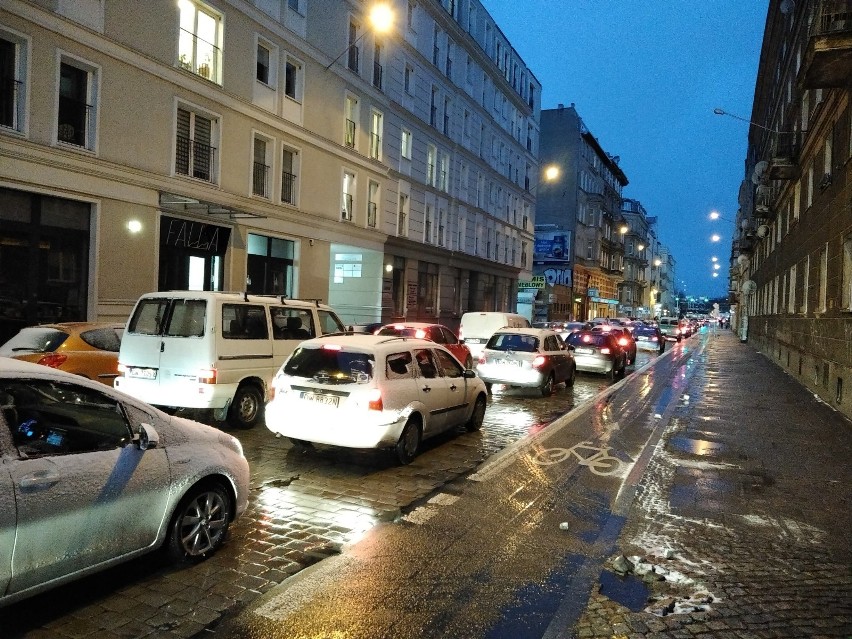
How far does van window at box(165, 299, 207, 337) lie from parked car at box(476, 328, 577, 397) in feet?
24.5

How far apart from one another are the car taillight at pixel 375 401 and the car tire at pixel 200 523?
2.50m

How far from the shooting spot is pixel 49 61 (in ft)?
46.1

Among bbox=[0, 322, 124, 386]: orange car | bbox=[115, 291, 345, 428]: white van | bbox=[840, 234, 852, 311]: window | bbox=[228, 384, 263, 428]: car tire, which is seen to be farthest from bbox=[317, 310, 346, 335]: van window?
bbox=[840, 234, 852, 311]: window

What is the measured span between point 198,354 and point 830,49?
1308 cm

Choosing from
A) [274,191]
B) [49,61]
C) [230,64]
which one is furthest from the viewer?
[274,191]

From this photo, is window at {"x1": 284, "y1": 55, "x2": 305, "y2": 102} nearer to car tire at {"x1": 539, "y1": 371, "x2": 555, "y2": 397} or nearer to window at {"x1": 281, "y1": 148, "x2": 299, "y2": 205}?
window at {"x1": 281, "y1": 148, "x2": 299, "y2": 205}

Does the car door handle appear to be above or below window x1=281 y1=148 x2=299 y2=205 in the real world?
below

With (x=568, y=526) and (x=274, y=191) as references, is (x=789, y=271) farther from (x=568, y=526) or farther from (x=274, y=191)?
(x=568, y=526)

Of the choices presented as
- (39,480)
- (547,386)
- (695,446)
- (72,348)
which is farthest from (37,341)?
(695,446)

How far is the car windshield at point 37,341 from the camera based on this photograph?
9775 millimetres

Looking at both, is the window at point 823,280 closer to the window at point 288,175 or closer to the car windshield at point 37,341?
the window at point 288,175

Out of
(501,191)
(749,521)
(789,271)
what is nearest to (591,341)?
(789,271)

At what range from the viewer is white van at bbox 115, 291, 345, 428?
9.00 metres

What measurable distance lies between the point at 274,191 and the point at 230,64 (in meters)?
4.12
